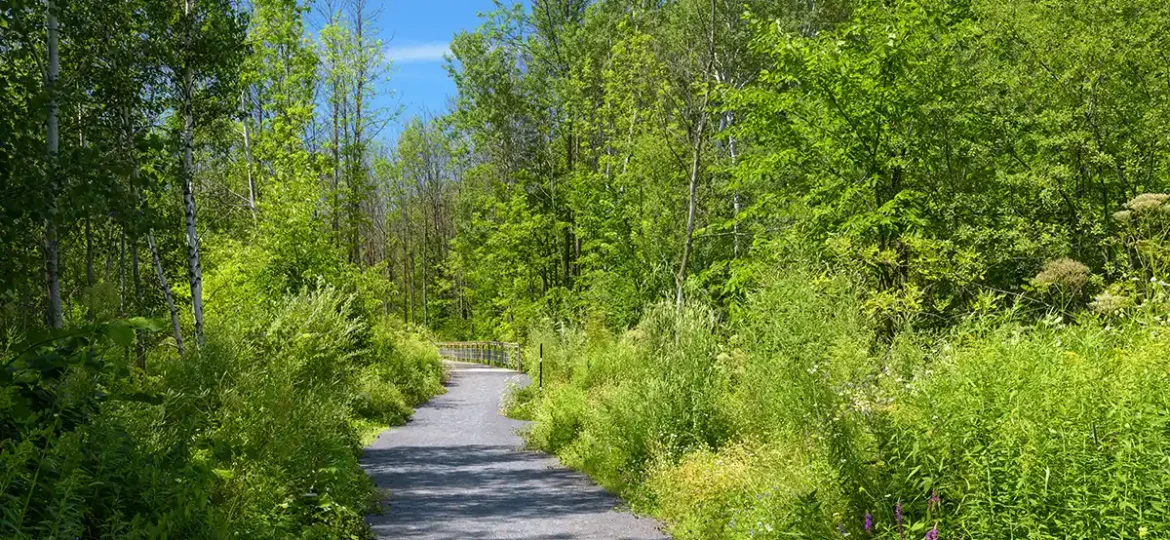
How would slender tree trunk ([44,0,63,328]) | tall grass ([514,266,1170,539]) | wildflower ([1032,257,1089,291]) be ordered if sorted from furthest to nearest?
wildflower ([1032,257,1089,291])
slender tree trunk ([44,0,63,328])
tall grass ([514,266,1170,539])

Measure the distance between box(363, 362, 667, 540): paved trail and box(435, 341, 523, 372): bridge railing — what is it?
1647cm

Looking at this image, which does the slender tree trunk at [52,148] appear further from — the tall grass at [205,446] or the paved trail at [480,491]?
the paved trail at [480,491]

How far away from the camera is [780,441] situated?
799 centimetres

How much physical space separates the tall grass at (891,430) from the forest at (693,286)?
3cm

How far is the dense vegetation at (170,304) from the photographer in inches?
140

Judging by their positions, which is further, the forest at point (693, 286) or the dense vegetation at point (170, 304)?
the forest at point (693, 286)

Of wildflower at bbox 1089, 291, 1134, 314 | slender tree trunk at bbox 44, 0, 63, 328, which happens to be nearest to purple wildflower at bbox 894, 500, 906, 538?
wildflower at bbox 1089, 291, 1134, 314

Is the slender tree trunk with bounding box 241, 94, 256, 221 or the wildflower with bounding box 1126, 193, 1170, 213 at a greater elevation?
the slender tree trunk with bounding box 241, 94, 256, 221

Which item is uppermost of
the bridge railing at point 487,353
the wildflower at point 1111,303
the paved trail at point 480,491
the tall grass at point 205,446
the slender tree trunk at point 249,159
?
the slender tree trunk at point 249,159

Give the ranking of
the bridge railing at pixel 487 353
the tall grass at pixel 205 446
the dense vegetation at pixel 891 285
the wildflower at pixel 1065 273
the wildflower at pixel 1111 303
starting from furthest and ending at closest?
the bridge railing at pixel 487 353, the wildflower at pixel 1065 273, the wildflower at pixel 1111 303, the dense vegetation at pixel 891 285, the tall grass at pixel 205 446

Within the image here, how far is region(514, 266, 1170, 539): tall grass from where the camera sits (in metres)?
4.50

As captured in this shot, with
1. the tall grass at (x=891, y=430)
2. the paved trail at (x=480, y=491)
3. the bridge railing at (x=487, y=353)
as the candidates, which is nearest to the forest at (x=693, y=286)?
the tall grass at (x=891, y=430)

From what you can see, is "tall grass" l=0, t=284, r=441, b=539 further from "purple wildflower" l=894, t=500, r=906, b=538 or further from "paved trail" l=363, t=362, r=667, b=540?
"purple wildflower" l=894, t=500, r=906, b=538

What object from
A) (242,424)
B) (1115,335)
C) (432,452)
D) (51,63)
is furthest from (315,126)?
(1115,335)
